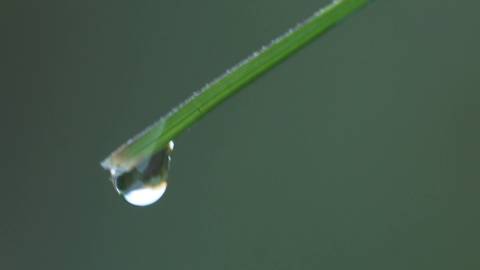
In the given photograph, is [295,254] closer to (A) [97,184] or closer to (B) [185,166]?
(B) [185,166]

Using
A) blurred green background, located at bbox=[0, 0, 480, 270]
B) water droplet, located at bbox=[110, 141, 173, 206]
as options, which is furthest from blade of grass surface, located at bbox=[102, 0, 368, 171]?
blurred green background, located at bbox=[0, 0, 480, 270]

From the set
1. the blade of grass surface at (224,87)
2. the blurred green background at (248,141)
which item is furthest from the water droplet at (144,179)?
the blurred green background at (248,141)

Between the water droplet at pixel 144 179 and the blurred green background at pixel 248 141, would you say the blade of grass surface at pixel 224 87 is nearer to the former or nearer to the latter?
the water droplet at pixel 144 179

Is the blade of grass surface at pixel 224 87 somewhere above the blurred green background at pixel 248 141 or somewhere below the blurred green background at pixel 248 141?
below

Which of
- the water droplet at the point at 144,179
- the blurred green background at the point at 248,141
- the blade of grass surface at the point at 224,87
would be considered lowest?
the blade of grass surface at the point at 224,87

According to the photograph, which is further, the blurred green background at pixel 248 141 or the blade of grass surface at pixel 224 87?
the blurred green background at pixel 248 141

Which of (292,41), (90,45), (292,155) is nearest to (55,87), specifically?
(90,45)

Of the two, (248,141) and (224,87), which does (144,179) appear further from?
(248,141)
